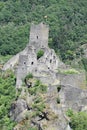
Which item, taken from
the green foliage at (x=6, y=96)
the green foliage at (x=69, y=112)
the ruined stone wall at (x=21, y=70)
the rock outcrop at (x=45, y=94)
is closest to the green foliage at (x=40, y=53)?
the rock outcrop at (x=45, y=94)

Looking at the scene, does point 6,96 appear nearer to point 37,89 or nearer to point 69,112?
point 37,89

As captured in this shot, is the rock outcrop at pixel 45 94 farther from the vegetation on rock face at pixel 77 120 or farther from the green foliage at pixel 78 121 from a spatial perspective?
the green foliage at pixel 78 121

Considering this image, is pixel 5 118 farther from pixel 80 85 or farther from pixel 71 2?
pixel 71 2

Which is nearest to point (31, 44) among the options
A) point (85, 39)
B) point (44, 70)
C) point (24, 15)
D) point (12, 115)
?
point (44, 70)

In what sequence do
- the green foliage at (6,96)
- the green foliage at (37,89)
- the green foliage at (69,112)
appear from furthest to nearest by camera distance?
1. the green foliage at (37,89)
2. the green foliage at (69,112)
3. the green foliage at (6,96)

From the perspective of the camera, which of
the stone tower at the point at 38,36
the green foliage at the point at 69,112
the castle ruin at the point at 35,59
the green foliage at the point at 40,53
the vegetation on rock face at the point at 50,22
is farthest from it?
the vegetation on rock face at the point at 50,22

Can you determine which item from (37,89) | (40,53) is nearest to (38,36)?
(40,53)
